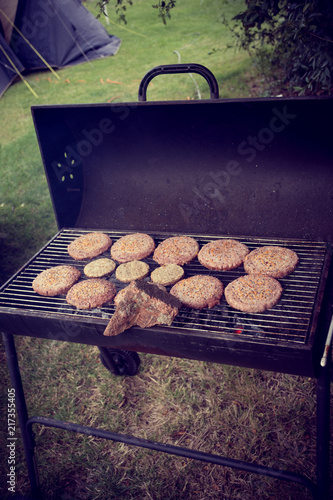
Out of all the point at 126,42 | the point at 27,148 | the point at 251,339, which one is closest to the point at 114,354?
the point at 251,339

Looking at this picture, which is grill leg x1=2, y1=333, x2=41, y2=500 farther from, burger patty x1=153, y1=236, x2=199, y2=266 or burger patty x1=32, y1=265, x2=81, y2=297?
burger patty x1=153, y1=236, x2=199, y2=266

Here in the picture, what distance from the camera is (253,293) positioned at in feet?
7.23

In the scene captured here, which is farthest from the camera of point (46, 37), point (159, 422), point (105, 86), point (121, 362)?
point (46, 37)

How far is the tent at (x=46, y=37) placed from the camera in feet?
31.3

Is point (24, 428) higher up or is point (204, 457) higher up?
point (204, 457)

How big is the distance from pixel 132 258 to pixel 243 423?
1483 millimetres

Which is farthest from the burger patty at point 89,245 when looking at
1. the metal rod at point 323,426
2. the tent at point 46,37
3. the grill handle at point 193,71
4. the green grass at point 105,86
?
the tent at point 46,37

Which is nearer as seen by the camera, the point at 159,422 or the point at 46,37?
the point at 159,422

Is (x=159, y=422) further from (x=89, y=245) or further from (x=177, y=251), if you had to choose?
(x=89, y=245)

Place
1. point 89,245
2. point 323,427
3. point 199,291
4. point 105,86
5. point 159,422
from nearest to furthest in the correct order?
point 323,427 → point 199,291 → point 89,245 → point 159,422 → point 105,86

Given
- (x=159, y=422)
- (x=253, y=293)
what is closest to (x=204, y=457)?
(x=159, y=422)

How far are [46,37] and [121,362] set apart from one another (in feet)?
32.7

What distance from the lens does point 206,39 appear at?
34.8ft

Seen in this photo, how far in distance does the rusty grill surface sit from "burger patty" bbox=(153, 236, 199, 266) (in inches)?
2.9
